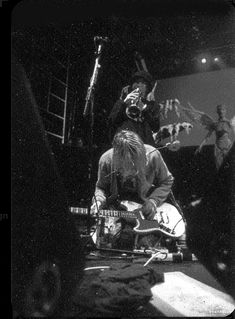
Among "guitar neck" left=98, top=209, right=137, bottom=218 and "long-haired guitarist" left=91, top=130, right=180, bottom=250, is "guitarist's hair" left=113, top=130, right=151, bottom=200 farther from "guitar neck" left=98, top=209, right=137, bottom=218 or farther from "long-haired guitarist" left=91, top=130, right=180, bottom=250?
"guitar neck" left=98, top=209, right=137, bottom=218

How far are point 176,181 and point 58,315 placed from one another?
957 millimetres

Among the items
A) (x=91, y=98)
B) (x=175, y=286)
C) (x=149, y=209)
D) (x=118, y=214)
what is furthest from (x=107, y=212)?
(x=91, y=98)

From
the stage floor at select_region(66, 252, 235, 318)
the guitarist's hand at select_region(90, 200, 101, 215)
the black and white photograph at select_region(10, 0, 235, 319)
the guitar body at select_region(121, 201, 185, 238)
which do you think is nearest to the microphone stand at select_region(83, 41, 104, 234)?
the black and white photograph at select_region(10, 0, 235, 319)

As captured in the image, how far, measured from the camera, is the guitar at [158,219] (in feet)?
6.54

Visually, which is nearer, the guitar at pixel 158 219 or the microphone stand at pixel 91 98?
the guitar at pixel 158 219

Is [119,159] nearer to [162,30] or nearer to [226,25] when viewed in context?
[162,30]

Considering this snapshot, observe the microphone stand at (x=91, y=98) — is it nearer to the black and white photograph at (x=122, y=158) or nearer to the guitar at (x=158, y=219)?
the black and white photograph at (x=122, y=158)

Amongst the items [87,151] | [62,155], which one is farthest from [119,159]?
[62,155]

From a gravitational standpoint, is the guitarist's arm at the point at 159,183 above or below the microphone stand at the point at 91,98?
below

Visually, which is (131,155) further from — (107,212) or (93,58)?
(93,58)

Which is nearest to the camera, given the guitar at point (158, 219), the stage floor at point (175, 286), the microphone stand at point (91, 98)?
the stage floor at point (175, 286)

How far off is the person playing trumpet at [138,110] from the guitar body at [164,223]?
380 mm

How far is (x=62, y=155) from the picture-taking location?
2082mm

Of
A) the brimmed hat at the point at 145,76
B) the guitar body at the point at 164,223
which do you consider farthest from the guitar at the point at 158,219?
the brimmed hat at the point at 145,76
